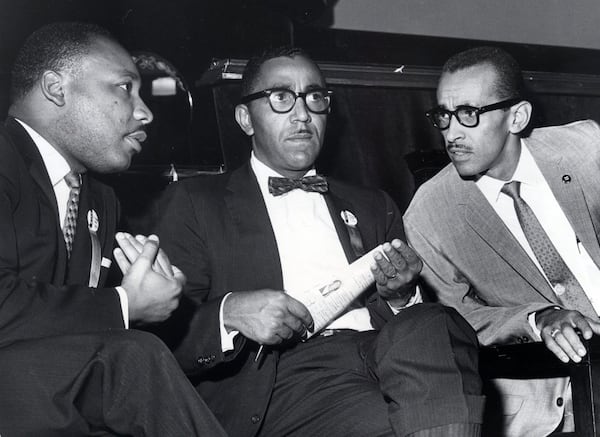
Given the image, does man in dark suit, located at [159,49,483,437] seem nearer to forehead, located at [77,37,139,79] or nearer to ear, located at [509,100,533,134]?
forehead, located at [77,37,139,79]

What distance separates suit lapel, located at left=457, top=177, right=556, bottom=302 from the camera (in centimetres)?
265

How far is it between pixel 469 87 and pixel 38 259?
1771 millimetres

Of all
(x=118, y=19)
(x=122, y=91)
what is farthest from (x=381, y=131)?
(x=122, y=91)

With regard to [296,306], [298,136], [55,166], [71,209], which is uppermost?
[298,136]

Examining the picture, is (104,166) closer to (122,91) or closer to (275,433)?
(122,91)

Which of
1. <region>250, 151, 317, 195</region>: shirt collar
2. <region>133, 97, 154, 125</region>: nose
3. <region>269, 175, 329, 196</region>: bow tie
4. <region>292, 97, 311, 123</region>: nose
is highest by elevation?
<region>292, 97, 311, 123</region>: nose

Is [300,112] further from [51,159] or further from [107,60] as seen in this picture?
[51,159]

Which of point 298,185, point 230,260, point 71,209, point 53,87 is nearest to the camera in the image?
point 71,209

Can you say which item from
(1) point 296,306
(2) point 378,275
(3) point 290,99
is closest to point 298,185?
(3) point 290,99

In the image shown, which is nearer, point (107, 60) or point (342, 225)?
point (107, 60)

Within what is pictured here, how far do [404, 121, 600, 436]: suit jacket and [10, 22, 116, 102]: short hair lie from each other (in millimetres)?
1383

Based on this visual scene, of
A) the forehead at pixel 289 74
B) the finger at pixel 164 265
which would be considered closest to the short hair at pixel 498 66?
the forehead at pixel 289 74

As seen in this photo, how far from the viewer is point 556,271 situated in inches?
105

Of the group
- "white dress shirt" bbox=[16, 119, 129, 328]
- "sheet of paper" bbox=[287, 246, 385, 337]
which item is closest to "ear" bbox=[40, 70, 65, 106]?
"white dress shirt" bbox=[16, 119, 129, 328]
